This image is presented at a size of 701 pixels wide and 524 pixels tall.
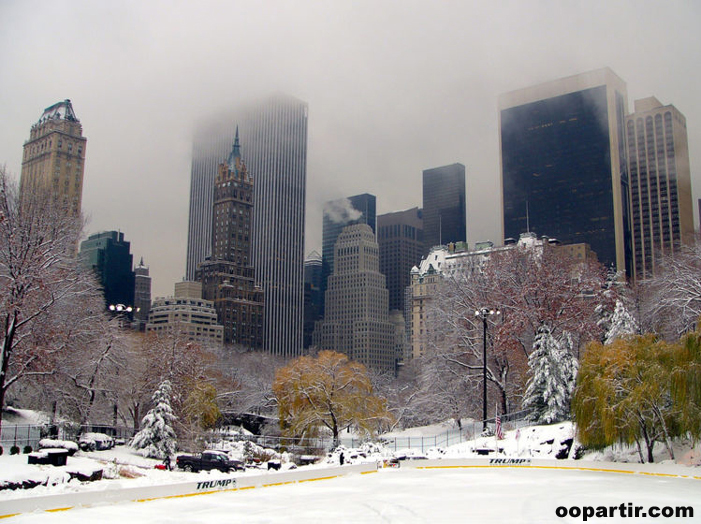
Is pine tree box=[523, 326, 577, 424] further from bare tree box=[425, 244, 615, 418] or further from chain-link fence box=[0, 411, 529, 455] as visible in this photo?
bare tree box=[425, 244, 615, 418]

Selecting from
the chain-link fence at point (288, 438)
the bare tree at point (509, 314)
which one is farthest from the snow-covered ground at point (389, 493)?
the bare tree at point (509, 314)

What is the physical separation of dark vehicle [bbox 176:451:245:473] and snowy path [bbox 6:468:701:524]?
7407 millimetres

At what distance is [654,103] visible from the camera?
176875 millimetres

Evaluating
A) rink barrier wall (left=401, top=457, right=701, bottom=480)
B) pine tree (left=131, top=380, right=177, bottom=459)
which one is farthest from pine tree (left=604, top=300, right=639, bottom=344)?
pine tree (left=131, top=380, right=177, bottom=459)

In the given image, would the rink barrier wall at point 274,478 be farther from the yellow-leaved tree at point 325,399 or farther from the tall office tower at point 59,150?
the tall office tower at point 59,150

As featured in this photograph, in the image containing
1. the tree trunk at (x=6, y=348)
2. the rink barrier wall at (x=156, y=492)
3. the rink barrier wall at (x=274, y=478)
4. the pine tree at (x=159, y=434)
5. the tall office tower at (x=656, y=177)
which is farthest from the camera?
the tall office tower at (x=656, y=177)

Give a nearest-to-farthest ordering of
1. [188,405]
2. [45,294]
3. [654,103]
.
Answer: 1. [45,294]
2. [188,405]
3. [654,103]

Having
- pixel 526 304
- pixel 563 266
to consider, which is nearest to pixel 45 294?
pixel 526 304

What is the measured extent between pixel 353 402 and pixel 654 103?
154m

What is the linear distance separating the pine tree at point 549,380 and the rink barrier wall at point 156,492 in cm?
1692

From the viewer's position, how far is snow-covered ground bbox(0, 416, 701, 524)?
20.5 m

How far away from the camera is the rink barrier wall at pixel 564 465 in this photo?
103 ft

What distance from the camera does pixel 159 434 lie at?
1635 inches

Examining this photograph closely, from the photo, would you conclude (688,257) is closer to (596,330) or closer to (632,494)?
(596,330)
